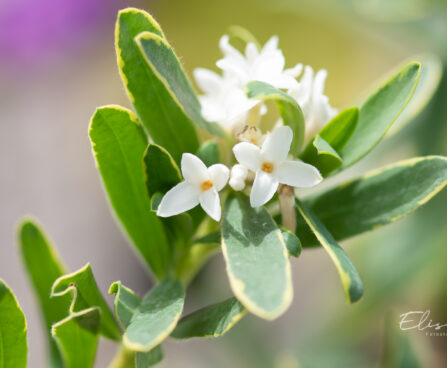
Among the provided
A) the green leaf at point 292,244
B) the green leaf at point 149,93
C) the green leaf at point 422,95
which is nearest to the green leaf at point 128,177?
the green leaf at point 149,93

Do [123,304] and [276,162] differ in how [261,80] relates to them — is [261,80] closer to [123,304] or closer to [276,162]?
[276,162]

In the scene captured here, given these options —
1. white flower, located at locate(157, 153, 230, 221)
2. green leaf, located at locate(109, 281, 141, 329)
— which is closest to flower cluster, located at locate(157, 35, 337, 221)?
white flower, located at locate(157, 153, 230, 221)

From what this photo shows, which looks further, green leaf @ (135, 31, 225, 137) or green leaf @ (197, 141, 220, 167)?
green leaf @ (197, 141, 220, 167)

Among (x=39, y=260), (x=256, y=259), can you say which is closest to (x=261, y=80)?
(x=256, y=259)

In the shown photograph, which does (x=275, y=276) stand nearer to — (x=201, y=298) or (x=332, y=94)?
(x=201, y=298)

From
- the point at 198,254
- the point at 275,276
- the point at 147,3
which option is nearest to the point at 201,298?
the point at 198,254

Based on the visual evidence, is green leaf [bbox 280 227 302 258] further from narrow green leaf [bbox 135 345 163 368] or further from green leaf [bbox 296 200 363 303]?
narrow green leaf [bbox 135 345 163 368]
